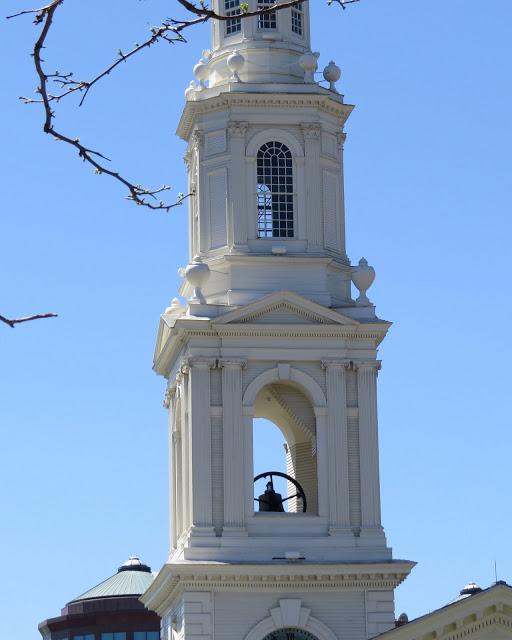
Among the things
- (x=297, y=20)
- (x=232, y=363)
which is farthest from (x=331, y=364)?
(x=297, y=20)

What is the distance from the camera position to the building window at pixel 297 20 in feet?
165

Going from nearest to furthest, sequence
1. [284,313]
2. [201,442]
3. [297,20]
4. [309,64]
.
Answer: [201,442] → [284,313] → [309,64] → [297,20]

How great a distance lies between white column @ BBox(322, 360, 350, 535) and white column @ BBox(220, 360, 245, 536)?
224 centimetres

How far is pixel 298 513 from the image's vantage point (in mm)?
46594

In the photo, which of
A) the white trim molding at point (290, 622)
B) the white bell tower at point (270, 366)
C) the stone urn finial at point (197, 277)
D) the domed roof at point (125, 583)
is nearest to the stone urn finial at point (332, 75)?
the white bell tower at point (270, 366)

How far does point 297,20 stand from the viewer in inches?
1991

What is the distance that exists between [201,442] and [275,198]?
22.5 feet

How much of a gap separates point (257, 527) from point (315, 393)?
375 centimetres

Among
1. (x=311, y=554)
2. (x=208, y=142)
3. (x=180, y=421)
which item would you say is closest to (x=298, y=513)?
(x=311, y=554)

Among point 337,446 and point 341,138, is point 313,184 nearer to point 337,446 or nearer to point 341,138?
point 341,138

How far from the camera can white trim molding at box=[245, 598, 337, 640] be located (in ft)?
148

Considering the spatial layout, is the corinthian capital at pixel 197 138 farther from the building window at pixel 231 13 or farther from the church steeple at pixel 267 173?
the building window at pixel 231 13

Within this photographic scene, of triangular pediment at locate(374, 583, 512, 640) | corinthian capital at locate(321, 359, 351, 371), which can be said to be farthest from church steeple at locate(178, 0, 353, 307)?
triangular pediment at locate(374, 583, 512, 640)

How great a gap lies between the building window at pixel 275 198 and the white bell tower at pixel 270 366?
4cm
